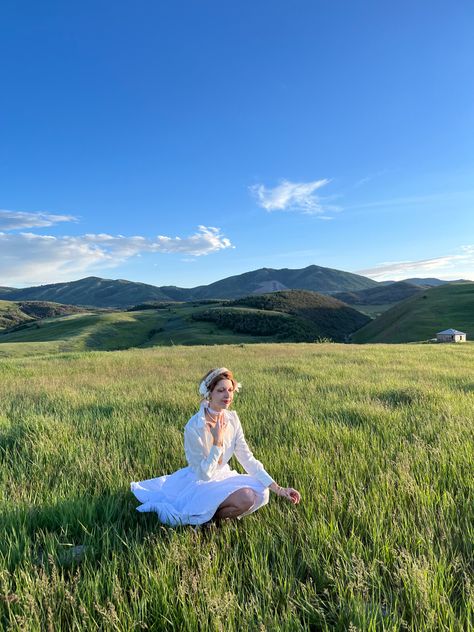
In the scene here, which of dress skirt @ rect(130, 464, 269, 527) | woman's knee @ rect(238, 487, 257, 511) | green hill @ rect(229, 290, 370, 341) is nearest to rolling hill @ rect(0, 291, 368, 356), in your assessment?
green hill @ rect(229, 290, 370, 341)

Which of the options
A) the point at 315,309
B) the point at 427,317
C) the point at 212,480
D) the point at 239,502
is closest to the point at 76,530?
the point at 212,480

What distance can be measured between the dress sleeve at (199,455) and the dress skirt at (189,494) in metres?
0.10

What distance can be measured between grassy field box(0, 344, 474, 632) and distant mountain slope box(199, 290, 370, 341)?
8473cm

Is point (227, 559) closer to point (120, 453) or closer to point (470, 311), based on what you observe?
point (120, 453)

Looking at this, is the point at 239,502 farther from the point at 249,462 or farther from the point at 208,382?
the point at 208,382

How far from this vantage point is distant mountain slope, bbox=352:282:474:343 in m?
71.1

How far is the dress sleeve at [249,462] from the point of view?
139 inches

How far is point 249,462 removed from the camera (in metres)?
3.72

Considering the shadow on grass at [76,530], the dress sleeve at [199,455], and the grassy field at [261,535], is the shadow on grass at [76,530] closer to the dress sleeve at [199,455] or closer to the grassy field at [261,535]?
the grassy field at [261,535]

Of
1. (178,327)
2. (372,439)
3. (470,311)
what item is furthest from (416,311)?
(372,439)

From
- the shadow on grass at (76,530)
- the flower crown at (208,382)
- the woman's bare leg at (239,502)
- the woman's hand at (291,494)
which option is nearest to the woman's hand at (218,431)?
the flower crown at (208,382)

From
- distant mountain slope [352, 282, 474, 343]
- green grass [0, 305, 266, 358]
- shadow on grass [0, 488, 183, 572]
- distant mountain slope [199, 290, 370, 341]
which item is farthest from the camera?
distant mountain slope [199, 290, 370, 341]

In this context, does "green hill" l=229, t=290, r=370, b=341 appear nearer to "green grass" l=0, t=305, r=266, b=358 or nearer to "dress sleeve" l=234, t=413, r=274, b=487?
"green grass" l=0, t=305, r=266, b=358

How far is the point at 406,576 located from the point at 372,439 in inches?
118
